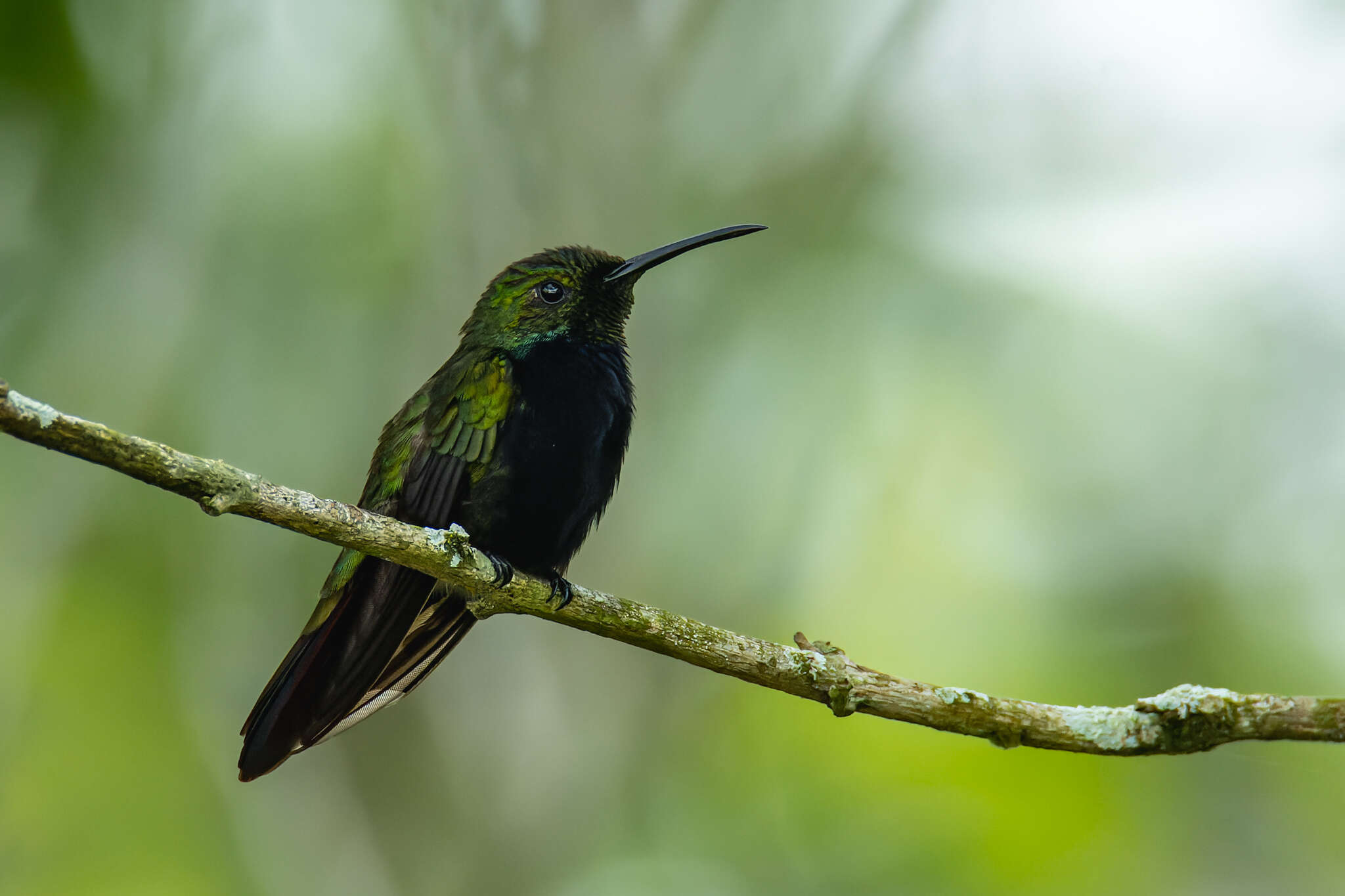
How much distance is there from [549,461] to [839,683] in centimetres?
163

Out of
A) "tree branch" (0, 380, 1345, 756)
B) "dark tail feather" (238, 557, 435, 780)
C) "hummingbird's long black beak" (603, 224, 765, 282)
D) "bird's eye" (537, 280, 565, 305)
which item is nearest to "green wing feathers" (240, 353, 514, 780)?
"dark tail feather" (238, 557, 435, 780)

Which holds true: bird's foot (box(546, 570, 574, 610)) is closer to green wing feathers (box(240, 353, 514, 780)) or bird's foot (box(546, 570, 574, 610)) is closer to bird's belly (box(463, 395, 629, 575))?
bird's belly (box(463, 395, 629, 575))

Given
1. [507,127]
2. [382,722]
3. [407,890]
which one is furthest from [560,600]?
[507,127]

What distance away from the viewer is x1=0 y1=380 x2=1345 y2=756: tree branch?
272cm

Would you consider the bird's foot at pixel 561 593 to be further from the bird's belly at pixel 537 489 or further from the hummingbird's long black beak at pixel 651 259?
the hummingbird's long black beak at pixel 651 259

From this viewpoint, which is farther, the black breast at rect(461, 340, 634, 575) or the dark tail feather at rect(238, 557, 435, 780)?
the black breast at rect(461, 340, 634, 575)

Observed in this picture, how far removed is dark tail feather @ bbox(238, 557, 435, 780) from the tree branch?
2.13 feet

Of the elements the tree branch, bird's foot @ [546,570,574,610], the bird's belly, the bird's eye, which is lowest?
the tree branch

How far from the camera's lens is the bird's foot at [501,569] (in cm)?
376

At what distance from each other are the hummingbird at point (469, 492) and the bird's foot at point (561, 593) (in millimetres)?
11

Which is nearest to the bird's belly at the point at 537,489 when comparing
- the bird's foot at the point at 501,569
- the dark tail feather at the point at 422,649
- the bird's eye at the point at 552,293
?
the bird's foot at the point at 501,569

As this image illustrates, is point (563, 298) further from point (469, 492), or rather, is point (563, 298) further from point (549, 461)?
point (469, 492)

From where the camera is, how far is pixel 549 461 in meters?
4.28

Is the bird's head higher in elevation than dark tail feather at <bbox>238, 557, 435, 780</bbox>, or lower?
higher
